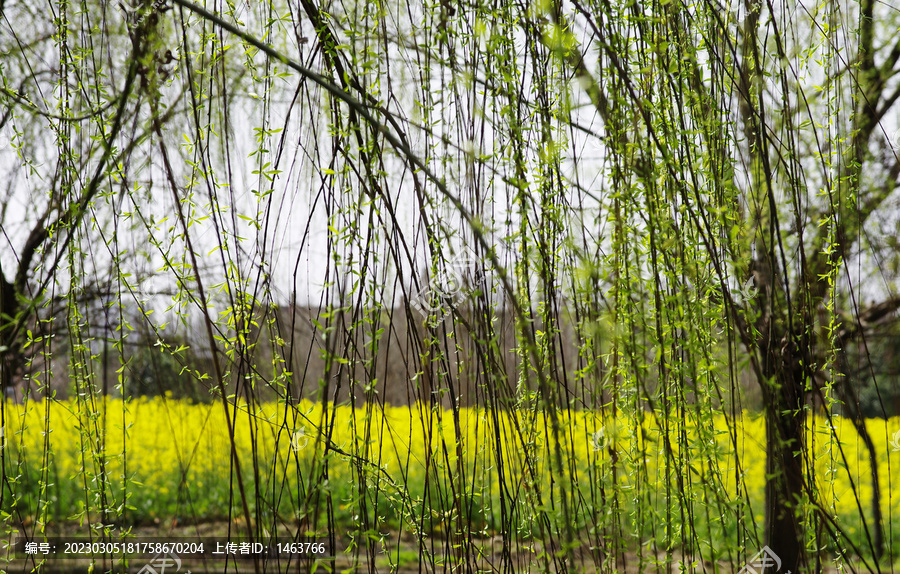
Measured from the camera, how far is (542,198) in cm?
87

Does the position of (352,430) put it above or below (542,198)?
below

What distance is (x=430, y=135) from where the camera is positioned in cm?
94

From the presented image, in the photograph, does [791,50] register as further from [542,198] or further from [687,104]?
[542,198]

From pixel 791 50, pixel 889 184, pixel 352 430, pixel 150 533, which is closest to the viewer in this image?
pixel 352 430

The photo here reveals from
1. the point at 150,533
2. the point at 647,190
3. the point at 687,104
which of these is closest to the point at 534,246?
the point at 647,190

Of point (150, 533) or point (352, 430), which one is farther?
point (150, 533)

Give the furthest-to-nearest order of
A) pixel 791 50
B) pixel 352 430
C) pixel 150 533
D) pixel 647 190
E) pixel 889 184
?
1. pixel 150 533
2. pixel 889 184
3. pixel 791 50
4. pixel 352 430
5. pixel 647 190

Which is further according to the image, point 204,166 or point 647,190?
point 204,166

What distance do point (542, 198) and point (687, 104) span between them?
0.27m

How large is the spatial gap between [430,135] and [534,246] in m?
0.23

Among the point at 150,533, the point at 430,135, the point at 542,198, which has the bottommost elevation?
the point at 150,533

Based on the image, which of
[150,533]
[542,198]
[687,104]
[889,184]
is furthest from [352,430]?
[150,533]

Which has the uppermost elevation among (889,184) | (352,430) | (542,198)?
(889,184)

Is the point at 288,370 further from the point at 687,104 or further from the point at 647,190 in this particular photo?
the point at 687,104
